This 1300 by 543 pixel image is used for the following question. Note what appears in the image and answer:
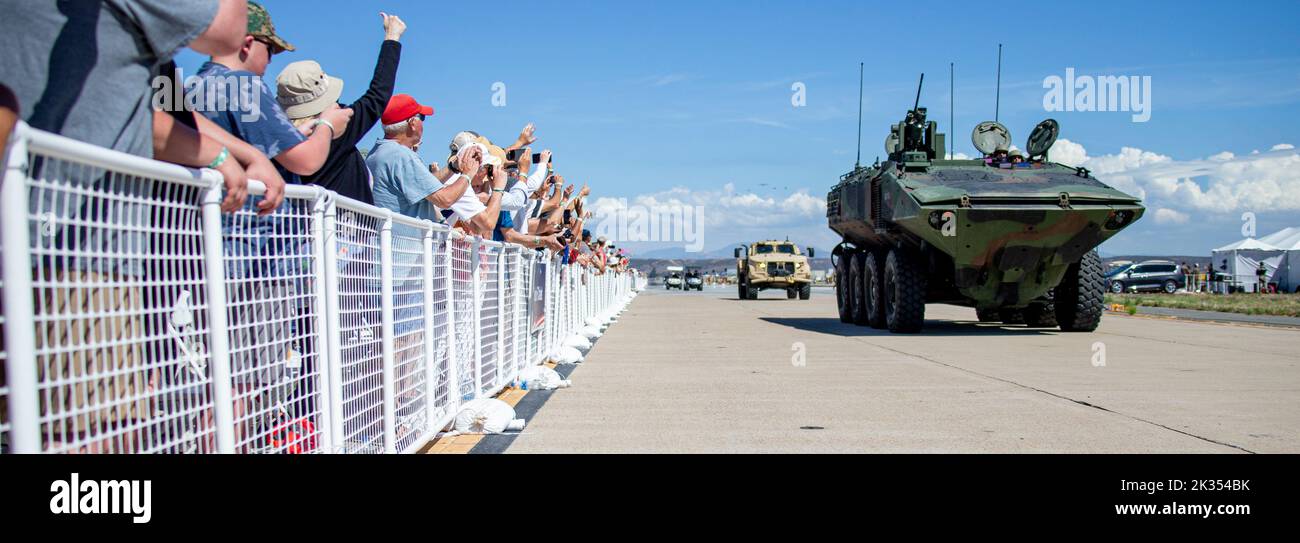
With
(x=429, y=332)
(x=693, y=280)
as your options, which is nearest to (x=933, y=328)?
(x=429, y=332)

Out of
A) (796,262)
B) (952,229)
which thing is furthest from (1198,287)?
(952,229)

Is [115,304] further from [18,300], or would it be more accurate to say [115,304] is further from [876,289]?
[876,289]

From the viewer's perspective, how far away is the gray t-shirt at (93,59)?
2781mm

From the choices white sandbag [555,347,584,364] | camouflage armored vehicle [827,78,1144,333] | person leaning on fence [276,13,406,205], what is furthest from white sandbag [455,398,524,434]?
camouflage armored vehicle [827,78,1144,333]

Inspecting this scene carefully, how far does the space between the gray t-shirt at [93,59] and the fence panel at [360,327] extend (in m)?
1.27

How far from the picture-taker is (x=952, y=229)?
13.6 m

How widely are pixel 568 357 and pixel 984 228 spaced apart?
18.3 feet

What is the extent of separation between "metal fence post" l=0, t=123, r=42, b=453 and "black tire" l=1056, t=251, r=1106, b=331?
551 inches

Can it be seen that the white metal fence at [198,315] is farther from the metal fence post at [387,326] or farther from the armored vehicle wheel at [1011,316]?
the armored vehicle wheel at [1011,316]

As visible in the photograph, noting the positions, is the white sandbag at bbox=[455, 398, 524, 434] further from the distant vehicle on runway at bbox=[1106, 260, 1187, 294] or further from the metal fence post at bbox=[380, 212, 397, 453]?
the distant vehicle on runway at bbox=[1106, 260, 1187, 294]

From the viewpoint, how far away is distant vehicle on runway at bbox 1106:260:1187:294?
5309 centimetres

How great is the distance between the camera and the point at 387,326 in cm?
496
